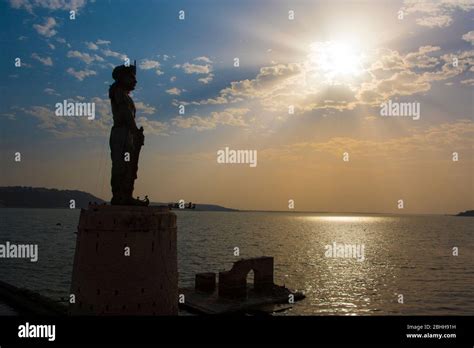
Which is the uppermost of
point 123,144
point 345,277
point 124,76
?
point 124,76

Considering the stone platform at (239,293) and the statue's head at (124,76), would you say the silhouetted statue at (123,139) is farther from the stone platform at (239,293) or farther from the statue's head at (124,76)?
the stone platform at (239,293)

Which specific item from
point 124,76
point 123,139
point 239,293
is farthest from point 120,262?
point 239,293

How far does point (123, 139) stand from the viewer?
37.1 ft

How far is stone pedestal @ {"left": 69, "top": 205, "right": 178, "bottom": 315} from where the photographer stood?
10203mm

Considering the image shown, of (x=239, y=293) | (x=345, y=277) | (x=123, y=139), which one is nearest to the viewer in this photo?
(x=123, y=139)

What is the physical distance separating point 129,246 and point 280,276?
5035cm

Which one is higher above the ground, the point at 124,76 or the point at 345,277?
the point at 124,76

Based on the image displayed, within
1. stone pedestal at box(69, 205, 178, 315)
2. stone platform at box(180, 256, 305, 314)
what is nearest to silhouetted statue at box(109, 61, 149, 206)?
stone pedestal at box(69, 205, 178, 315)

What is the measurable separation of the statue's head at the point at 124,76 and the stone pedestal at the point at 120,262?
358 centimetres

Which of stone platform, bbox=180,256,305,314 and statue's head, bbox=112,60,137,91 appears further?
stone platform, bbox=180,256,305,314

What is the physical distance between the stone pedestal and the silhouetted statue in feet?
2.96

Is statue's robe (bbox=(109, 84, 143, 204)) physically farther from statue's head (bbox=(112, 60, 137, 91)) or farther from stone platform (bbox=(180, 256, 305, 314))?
stone platform (bbox=(180, 256, 305, 314))

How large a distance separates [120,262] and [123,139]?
11.2ft

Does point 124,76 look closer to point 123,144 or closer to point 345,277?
point 123,144
